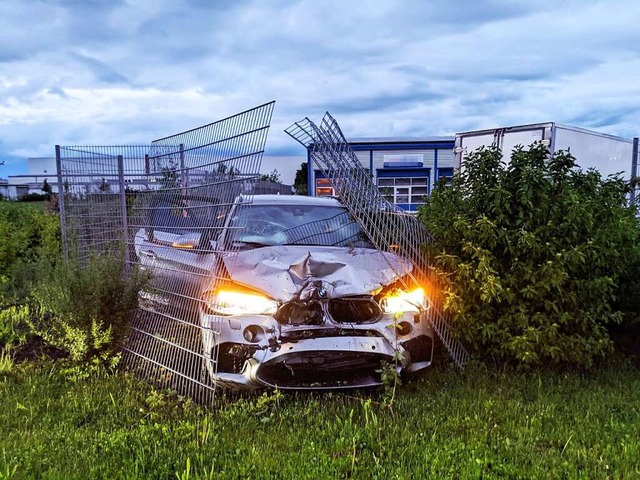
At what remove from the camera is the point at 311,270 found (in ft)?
13.5

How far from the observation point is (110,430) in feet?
10.6

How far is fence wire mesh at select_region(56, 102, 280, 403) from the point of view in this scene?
3.88m

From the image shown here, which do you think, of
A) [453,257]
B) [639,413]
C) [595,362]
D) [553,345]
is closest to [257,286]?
[453,257]

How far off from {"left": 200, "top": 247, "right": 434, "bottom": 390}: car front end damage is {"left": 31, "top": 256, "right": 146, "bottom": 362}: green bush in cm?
108

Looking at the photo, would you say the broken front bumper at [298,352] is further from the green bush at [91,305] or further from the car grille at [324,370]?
the green bush at [91,305]

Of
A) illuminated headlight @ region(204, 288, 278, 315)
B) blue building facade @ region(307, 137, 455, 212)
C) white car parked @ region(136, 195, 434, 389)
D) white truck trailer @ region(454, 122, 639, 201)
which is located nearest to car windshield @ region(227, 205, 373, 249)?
white car parked @ region(136, 195, 434, 389)

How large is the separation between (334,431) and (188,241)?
84.2 inches

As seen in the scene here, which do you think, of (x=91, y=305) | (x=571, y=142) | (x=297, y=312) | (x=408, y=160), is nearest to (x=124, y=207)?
(x=91, y=305)

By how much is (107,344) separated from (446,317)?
122 inches

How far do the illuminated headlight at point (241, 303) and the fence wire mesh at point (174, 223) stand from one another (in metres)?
0.13

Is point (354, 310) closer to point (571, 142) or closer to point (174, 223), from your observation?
point (174, 223)

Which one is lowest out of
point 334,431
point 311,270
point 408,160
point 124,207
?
point 334,431

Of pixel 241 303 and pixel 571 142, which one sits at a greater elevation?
pixel 571 142

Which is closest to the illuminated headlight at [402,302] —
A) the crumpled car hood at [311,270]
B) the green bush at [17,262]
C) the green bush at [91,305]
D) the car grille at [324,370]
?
the crumpled car hood at [311,270]
